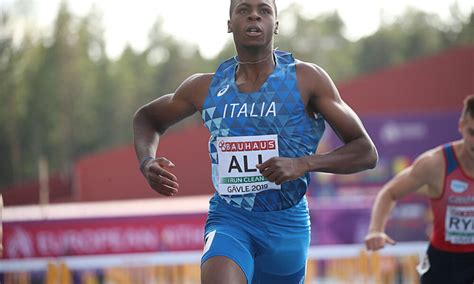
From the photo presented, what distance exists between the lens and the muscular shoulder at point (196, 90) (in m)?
4.56

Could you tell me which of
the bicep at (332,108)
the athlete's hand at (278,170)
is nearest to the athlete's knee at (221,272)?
the athlete's hand at (278,170)

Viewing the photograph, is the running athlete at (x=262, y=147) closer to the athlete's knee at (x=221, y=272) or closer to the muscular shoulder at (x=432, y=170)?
the athlete's knee at (x=221, y=272)

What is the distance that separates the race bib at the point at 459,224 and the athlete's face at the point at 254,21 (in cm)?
188

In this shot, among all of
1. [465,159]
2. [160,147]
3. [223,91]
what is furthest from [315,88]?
[160,147]

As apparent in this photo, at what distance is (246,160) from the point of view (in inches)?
169

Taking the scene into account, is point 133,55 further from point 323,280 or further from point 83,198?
point 323,280

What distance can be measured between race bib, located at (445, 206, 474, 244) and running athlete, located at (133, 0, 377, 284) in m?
1.40

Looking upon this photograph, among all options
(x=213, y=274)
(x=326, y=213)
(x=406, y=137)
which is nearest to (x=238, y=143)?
(x=213, y=274)

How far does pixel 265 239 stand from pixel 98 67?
46.6 meters

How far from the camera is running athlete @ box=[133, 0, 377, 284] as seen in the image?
4234 millimetres

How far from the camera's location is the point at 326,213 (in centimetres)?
1156

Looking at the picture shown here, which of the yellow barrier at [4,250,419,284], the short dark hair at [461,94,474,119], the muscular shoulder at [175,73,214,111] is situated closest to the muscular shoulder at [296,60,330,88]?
the muscular shoulder at [175,73,214,111]

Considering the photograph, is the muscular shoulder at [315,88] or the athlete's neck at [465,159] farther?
the athlete's neck at [465,159]

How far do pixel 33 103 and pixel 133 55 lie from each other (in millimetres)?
12481
